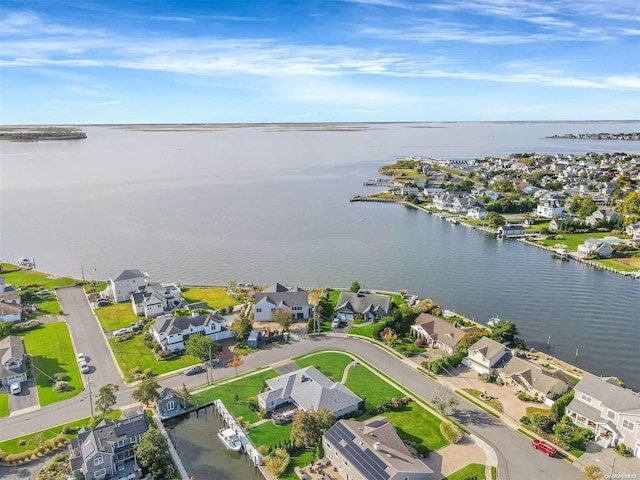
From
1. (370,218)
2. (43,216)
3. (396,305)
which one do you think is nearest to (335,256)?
(396,305)

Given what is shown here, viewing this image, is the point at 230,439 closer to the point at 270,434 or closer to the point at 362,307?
the point at 270,434

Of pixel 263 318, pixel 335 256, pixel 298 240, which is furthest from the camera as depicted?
pixel 298 240

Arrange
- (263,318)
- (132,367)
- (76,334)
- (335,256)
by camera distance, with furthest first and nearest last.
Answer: (335,256)
(263,318)
(76,334)
(132,367)

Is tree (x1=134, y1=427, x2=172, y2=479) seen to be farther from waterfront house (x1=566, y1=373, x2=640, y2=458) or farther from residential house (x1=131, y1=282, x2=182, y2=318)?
waterfront house (x1=566, y1=373, x2=640, y2=458)

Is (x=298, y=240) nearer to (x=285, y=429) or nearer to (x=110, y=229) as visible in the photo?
(x=110, y=229)

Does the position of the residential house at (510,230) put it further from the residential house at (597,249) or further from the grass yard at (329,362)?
the grass yard at (329,362)

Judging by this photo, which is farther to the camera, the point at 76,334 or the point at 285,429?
the point at 76,334

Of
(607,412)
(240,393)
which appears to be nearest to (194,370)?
(240,393)

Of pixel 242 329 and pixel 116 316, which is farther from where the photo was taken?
pixel 116 316
